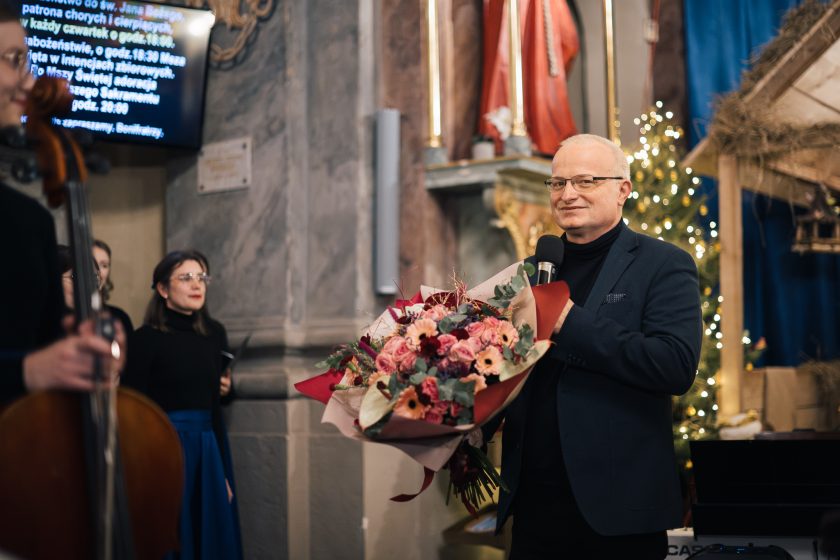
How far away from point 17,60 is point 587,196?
1.51 metres

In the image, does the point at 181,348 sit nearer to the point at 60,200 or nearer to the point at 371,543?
the point at 371,543

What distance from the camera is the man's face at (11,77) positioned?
184 centimetres

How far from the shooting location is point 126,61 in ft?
16.9

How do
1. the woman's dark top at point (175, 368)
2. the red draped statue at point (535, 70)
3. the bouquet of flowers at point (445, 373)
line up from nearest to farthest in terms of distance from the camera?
1. the bouquet of flowers at point (445, 373)
2. the woman's dark top at point (175, 368)
3. the red draped statue at point (535, 70)

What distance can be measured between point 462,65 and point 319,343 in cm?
205

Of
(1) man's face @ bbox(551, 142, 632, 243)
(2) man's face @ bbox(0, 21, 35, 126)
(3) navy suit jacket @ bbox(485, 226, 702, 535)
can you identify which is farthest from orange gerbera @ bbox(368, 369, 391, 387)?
(2) man's face @ bbox(0, 21, 35, 126)

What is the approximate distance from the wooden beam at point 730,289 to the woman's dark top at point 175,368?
9.84 feet

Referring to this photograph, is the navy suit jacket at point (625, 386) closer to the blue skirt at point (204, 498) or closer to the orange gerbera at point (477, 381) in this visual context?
the orange gerbera at point (477, 381)

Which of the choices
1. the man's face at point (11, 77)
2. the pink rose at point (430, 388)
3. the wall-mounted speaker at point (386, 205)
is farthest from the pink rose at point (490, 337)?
the wall-mounted speaker at point (386, 205)

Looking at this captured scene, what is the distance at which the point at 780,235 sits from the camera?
696 centimetres

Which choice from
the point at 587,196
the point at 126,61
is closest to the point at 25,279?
the point at 587,196

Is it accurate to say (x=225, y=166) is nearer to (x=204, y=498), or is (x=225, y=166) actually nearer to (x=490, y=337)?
(x=204, y=498)

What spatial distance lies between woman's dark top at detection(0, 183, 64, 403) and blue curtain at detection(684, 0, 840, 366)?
5695 mm

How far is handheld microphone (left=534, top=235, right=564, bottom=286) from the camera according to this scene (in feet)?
8.63
